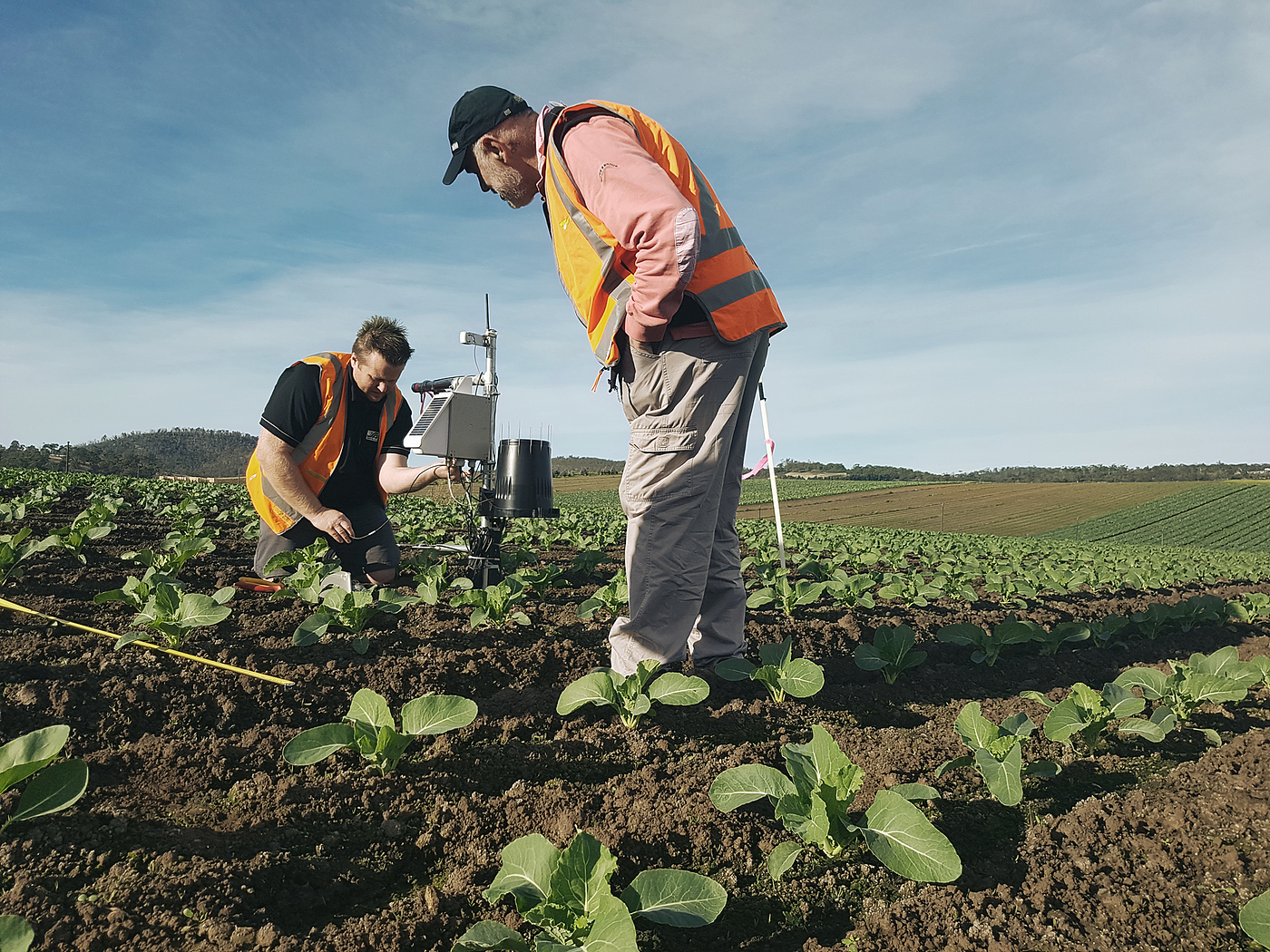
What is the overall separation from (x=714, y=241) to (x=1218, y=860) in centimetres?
228

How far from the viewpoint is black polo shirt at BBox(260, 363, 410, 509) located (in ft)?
14.6

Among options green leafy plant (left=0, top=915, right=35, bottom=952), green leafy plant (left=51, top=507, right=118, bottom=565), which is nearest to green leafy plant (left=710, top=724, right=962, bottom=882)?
green leafy plant (left=0, top=915, right=35, bottom=952)

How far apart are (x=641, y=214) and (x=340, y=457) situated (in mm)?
3431

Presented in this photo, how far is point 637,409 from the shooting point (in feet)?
9.04

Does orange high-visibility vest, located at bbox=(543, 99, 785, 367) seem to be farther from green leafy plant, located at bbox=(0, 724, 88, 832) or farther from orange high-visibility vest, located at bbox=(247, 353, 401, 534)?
orange high-visibility vest, located at bbox=(247, 353, 401, 534)

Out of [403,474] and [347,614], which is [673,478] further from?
[403,474]

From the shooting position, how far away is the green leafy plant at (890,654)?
116 inches

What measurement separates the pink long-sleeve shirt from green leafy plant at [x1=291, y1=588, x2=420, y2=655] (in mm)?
1843

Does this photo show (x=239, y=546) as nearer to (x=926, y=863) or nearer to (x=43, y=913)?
(x=43, y=913)

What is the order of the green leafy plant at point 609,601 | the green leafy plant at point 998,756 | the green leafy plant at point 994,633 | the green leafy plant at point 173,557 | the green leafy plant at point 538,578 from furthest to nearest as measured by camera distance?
the green leafy plant at point 538,578 < the green leafy plant at point 173,557 < the green leafy plant at point 609,601 < the green leafy plant at point 994,633 < the green leafy plant at point 998,756

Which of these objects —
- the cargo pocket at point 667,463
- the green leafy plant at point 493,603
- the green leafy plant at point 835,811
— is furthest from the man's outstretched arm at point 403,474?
the green leafy plant at point 835,811

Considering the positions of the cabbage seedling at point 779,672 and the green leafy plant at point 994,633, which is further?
the green leafy plant at point 994,633

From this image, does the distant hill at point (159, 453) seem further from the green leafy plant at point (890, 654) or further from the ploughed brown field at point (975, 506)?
the green leafy plant at point (890, 654)

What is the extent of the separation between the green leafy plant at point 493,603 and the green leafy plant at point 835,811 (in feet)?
6.07
